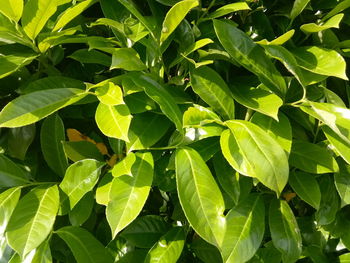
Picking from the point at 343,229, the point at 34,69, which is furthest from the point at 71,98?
the point at 343,229

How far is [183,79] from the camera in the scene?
102cm

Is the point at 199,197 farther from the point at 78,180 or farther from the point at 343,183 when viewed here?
the point at 343,183

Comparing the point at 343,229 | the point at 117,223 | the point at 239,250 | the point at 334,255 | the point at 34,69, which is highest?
the point at 34,69

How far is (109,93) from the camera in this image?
898mm

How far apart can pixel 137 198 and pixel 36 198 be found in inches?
8.7

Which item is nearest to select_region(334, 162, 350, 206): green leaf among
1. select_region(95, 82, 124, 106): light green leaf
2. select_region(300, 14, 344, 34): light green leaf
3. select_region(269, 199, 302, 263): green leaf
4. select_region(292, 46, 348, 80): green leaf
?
select_region(269, 199, 302, 263): green leaf

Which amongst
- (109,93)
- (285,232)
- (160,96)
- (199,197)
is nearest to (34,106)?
(109,93)

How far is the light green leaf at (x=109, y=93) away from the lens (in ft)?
2.84

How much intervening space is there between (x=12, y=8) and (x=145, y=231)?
0.61 m

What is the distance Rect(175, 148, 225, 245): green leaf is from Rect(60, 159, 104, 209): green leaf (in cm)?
20

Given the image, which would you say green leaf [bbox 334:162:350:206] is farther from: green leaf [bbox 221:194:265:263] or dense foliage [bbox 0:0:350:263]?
green leaf [bbox 221:194:265:263]

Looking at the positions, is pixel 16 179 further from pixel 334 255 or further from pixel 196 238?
pixel 334 255

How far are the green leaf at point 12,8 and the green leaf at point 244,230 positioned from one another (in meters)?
0.62

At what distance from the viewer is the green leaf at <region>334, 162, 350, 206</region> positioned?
3.38 feet
